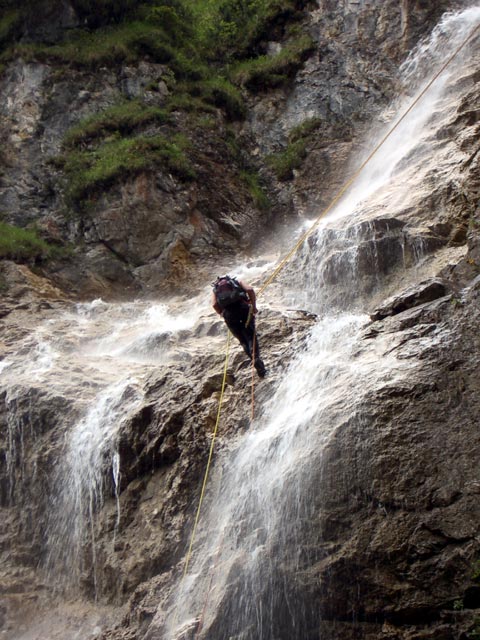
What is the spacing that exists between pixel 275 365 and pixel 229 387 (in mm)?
704

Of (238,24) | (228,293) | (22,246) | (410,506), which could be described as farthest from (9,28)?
(410,506)

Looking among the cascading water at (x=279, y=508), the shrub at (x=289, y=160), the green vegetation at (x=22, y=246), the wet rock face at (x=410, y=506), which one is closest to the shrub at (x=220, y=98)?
the shrub at (x=289, y=160)

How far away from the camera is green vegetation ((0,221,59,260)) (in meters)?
15.4

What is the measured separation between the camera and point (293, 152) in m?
18.2

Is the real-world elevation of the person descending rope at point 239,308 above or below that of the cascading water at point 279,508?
above

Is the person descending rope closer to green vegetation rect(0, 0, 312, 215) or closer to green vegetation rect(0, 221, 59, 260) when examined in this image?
green vegetation rect(0, 221, 59, 260)

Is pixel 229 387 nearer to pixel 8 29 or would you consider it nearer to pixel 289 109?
pixel 289 109

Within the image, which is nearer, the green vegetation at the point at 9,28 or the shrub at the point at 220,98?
the shrub at the point at 220,98

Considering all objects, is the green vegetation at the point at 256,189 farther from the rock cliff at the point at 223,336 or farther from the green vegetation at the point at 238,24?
the green vegetation at the point at 238,24

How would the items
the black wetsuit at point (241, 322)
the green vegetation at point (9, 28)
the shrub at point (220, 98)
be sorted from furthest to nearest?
1. the green vegetation at point (9, 28)
2. the shrub at point (220, 98)
3. the black wetsuit at point (241, 322)

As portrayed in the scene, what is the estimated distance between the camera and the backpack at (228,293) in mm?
8141

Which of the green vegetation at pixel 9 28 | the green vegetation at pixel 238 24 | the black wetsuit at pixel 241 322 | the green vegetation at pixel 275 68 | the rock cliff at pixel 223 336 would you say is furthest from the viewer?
the green vegetation at pixel 238 24

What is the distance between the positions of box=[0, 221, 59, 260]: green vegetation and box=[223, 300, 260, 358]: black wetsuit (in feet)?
29.0

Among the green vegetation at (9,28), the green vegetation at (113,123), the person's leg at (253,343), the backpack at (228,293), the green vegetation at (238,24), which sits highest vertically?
the green vegetation at (9,28)
